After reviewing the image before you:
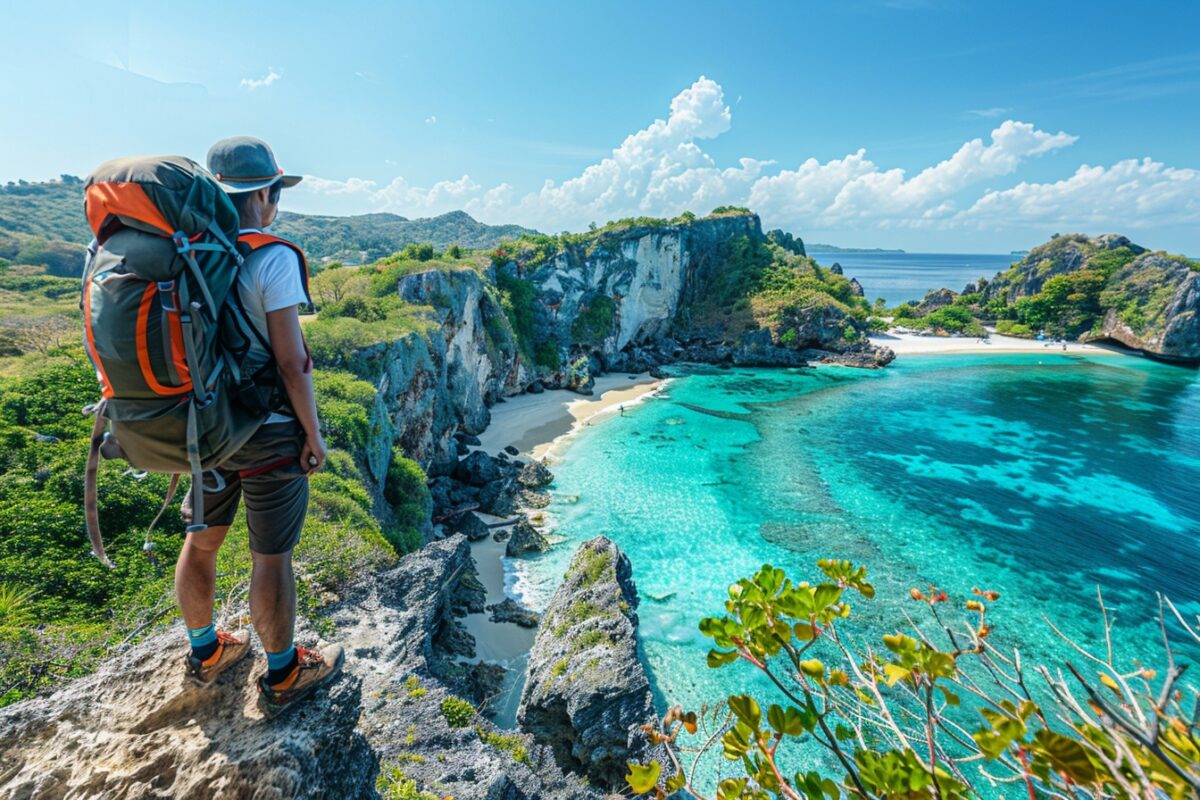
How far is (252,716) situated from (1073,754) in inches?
163

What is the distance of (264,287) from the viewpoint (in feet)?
8.68

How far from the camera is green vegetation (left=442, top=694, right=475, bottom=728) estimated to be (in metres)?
6.24

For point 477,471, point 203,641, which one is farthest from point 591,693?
point 477,471

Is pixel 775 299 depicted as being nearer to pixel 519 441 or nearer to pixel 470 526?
pixel 519 441

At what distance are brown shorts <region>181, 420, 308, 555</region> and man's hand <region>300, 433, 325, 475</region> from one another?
3 cm

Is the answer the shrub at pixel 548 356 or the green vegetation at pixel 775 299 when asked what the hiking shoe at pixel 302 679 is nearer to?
the shrub at pixel 548 356

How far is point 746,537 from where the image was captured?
19.1 metres

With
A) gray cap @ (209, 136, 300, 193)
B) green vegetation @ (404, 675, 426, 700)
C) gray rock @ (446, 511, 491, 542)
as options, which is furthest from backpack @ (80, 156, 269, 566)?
gray rock @ (446, 511, 491, 542)

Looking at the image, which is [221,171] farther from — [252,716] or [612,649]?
[612,649]

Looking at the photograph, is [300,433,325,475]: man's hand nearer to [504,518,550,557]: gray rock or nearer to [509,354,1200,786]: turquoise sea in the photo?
[509,354,1200,786]: turquoise sea

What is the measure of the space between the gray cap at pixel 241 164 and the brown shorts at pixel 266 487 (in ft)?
4.33

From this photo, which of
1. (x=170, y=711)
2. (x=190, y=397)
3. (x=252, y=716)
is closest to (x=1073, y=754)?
(x=190, y=397)

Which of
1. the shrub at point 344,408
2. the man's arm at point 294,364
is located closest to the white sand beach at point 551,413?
the shrub at point 344,408

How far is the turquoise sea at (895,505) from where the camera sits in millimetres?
15531
